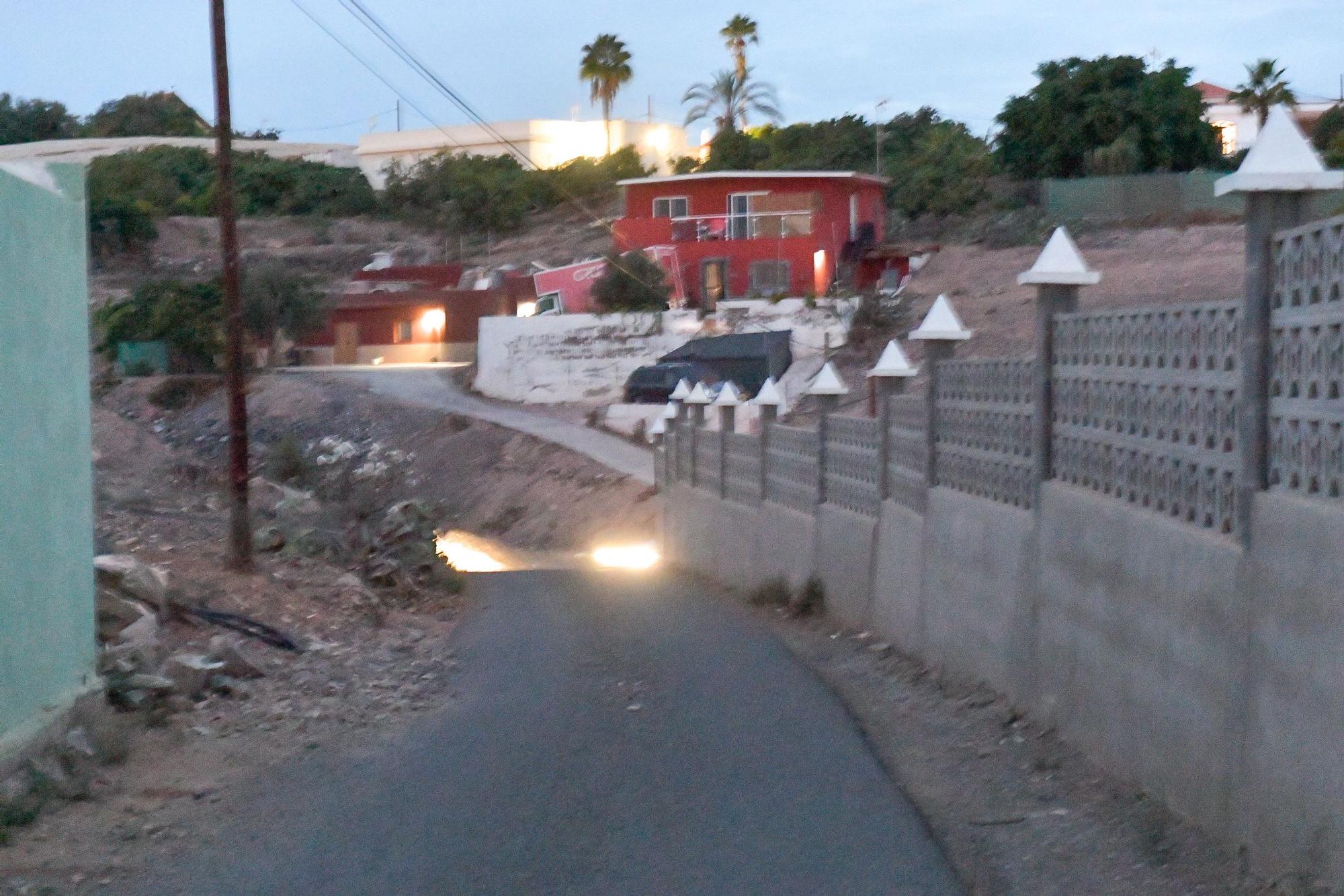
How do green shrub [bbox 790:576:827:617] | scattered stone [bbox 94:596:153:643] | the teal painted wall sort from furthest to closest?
green shrub [bbox 790:576:827:617] → scattered stone [bbox 94:596:153:643] → the teal painted wall

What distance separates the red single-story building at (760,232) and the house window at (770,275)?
23 millimetres

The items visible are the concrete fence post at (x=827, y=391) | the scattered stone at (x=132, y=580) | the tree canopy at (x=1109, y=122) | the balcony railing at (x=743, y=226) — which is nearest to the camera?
the scattered stone at (x=132, y=580)

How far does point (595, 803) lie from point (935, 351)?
209 inches

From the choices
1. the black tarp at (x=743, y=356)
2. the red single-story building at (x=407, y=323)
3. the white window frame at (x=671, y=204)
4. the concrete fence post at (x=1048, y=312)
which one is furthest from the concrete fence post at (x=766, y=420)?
the red single-story building at (x=407, y=323)

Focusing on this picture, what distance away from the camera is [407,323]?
6344 cm

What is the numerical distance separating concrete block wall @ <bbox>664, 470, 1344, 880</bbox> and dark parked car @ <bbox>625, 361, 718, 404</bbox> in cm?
2949

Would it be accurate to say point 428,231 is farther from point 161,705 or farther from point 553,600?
point 161,705

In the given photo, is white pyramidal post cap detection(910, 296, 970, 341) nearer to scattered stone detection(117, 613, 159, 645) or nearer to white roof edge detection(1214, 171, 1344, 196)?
white roof edge detection(1214, 171, 1344, 196)

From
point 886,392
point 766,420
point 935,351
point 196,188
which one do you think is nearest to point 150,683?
point 935,351

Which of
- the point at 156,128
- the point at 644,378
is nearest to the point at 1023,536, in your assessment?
the point at 644,378

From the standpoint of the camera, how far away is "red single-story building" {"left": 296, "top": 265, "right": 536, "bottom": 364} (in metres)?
61.4

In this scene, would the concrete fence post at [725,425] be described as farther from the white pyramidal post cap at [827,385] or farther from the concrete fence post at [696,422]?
the white pyramidal post cap at [827,385]

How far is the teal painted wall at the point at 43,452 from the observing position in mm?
7305

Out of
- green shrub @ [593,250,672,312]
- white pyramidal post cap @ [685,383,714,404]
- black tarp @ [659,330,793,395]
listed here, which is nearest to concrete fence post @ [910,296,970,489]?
white pyramidal post cap @ [685,383,714,404]
